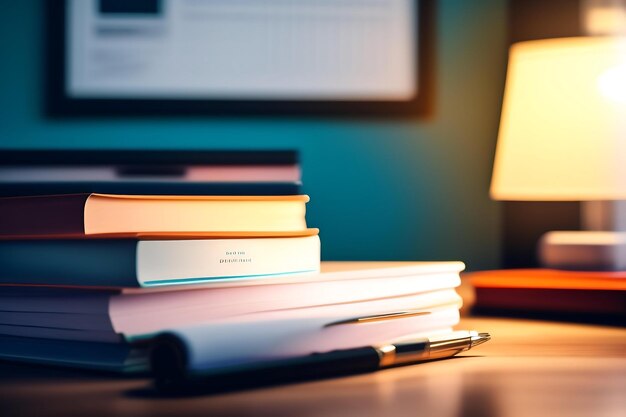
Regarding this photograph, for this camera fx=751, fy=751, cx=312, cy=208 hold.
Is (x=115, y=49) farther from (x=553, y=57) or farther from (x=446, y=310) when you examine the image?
(x=446, y=310)

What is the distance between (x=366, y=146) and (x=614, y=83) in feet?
1.25

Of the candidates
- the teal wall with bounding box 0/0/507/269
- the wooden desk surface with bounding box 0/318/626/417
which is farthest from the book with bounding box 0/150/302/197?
the wooden desk surface with bounding box 0/318/626/417

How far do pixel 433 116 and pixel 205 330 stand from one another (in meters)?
0.83

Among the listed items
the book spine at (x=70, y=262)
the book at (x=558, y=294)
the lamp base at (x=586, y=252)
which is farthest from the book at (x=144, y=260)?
the lamp base at (x=586, y=252)

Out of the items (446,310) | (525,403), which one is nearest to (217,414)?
(525,403)

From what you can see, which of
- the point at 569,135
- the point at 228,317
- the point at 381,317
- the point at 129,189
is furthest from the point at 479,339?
the point at 569,135

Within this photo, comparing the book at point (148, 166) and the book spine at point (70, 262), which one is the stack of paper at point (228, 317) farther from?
the book at point (148, 166)

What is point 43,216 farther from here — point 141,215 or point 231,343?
point 231,343

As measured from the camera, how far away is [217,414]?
1.28 ft

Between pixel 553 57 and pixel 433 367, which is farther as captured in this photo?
pixel 553 57

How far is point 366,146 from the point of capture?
118 cm

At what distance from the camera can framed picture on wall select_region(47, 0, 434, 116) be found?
1.17m

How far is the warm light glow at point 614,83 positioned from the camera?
951mm

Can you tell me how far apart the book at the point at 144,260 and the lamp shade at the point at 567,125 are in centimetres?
47
